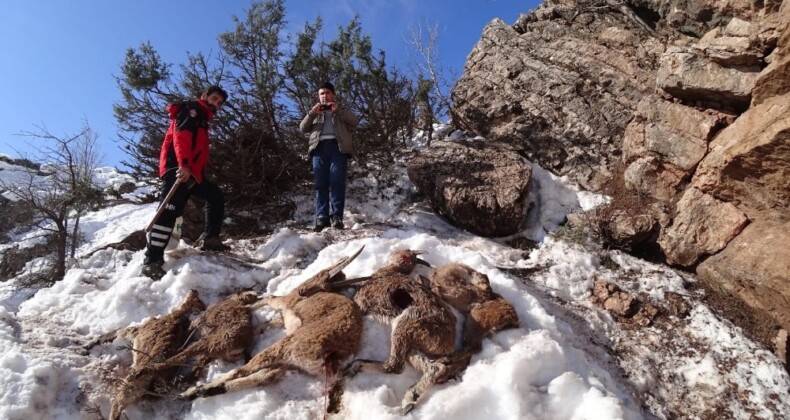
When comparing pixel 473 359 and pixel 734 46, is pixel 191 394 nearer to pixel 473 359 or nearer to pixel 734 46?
pixel 473 359

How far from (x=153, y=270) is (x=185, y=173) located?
3.35 ft

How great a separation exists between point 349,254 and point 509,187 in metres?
2.39

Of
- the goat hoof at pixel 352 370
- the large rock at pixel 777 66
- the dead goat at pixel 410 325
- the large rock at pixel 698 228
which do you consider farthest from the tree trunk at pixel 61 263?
the large rock at pixel 777 66

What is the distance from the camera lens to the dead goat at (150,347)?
2.86 meters

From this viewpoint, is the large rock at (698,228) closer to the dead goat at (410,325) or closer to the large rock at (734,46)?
the large rock at (734,46)

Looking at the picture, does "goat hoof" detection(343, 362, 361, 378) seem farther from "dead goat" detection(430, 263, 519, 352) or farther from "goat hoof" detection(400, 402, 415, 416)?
"dead goat" detection(430, 263, 519, 352)

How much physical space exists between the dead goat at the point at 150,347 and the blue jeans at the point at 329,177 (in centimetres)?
214


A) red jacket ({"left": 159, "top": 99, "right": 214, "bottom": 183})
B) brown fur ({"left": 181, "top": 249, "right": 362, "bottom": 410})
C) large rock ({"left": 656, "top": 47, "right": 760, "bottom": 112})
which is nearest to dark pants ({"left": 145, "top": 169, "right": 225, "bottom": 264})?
red jacket ({"left": 159, "top": 99, "right": 214, "bottom": 183})

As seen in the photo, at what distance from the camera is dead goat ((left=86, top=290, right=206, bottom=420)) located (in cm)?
286

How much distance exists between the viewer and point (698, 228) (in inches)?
181

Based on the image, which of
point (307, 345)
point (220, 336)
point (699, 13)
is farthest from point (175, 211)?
point (699, 13)

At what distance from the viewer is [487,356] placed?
126 inches

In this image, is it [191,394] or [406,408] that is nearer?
[406,408]

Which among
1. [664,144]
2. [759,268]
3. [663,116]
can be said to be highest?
[663,116]
